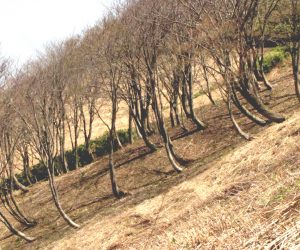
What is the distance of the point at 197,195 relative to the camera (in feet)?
45.6


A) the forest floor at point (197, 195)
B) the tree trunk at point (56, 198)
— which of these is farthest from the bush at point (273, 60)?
the tree trunk at point (56, 198)

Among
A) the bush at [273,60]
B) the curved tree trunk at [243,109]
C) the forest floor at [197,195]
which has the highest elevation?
the bush at [273,60]

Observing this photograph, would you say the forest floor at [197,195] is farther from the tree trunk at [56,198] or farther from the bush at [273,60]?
the bush at [273,60]

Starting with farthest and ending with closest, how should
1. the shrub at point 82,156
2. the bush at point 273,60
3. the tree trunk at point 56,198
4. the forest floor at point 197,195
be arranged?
the bush at point 273,60 < the shrub at point 82,156 < the tree trunk at point 56,198 < the forest floor at point 197,195

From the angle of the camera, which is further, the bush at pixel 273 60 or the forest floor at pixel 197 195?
the bush at pixel 273 60

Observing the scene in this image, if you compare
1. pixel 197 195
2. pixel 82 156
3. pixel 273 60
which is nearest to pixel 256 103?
pixel 197 195

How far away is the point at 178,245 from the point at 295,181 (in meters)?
1.46

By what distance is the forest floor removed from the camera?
438 cm

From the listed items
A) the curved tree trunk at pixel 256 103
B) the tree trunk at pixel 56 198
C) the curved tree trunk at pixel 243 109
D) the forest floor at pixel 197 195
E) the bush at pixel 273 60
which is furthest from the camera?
the bush at pixel 273 60

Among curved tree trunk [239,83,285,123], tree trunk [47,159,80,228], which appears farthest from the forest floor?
curved tree trunk [239,83,285,123]

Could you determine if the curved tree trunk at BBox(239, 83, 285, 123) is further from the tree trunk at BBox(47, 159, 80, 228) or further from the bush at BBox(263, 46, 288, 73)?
the bush at BBox(263, 46, 288, 73)

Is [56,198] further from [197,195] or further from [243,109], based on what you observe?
[197,195]

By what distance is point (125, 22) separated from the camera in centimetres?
2225

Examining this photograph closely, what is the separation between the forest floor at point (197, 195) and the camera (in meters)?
4.38
